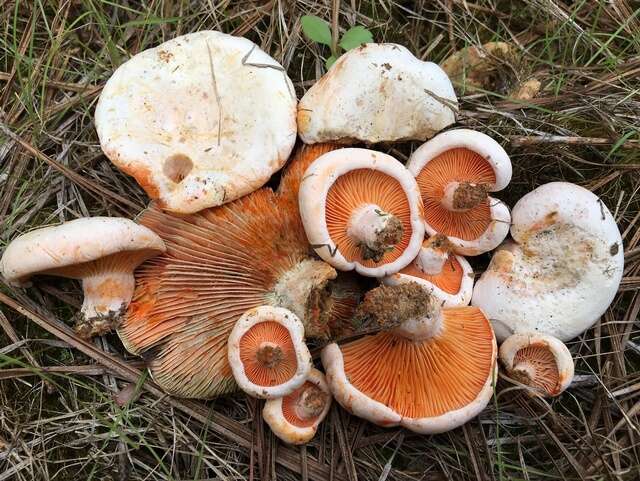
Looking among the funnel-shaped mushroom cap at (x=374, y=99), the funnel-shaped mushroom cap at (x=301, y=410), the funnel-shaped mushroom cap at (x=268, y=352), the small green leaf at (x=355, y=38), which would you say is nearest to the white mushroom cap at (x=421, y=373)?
the funnel-shaped mushroom cap at (x=301, y=410)

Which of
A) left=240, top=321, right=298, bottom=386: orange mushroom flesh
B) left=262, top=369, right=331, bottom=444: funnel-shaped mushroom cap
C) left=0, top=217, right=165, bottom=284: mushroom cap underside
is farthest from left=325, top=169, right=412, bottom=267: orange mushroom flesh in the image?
left=0, top=217, right=165, bottom=284: mushroom cap underside

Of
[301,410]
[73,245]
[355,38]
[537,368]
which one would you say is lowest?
[301,410]

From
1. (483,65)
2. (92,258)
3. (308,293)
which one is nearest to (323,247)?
(308,293)

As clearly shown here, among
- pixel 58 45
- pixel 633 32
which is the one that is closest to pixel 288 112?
pixel 58 45

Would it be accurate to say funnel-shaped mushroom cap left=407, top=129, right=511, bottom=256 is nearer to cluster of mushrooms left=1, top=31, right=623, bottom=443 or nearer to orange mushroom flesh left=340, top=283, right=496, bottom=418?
cluster of mushrooms left=1, top=31, right=623, bottom=443

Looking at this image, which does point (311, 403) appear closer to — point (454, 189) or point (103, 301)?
point (103, 301)

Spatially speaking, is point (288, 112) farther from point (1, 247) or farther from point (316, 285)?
point (1, 247)
